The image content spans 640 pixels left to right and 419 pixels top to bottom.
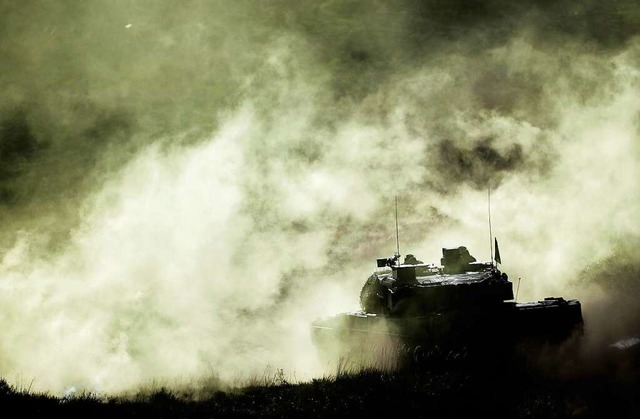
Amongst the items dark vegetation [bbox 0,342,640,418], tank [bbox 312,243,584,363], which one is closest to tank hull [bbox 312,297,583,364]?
tank [bbox 312,243,584,363]

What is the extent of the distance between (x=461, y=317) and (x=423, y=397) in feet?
15.1

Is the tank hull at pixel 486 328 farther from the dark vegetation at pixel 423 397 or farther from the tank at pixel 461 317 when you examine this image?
the dark vegetation at pixel 423 397

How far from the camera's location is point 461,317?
65.7 ft

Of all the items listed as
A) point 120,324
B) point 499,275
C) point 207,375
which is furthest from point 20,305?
point 499,275

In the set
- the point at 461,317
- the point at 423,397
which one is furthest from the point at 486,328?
the point at 423,397

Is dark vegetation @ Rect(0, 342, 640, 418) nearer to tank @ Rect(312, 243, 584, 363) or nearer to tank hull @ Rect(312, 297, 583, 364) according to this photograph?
tank hull @ Rect(312, 297, 583, 364)

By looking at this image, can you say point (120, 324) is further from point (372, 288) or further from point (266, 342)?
point (372, 288)

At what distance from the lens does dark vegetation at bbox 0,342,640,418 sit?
15172mm

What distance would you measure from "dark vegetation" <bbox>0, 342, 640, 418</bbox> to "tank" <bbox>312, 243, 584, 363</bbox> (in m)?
0.67

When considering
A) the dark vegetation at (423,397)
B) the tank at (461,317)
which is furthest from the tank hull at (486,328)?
the dark vegetation at (423,397)

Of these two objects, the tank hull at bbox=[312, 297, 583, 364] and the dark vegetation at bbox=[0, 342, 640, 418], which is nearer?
the dark vegetation at bbox=[0, 342, 640, 418]

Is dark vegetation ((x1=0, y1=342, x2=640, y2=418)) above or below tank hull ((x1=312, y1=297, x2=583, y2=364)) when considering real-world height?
below

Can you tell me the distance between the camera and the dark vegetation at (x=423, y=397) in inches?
597

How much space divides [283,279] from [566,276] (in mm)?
19190
